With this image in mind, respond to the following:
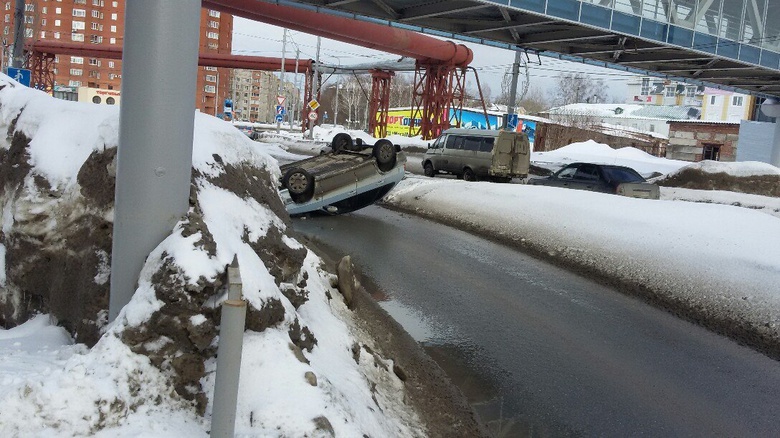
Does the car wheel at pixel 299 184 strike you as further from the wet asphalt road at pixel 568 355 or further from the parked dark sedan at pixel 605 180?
the parked dark sedan at pixel 605 180

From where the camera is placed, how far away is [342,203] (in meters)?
14.8

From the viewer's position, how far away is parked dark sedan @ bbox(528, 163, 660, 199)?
1914 centimetres

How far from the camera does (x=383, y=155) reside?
14477 mm

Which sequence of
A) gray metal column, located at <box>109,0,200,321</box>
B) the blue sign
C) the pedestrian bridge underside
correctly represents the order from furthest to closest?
the pedestrian bridge underside → the blue sign → gray metal column, located at <box>109,0,200,321</box>

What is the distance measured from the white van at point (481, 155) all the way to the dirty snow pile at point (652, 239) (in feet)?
18.8

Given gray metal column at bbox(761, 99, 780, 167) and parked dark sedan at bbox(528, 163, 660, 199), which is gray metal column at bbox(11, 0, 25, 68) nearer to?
parked dark sedan at bbox(528, 163, 660, 199)

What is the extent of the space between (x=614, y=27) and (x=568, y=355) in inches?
728

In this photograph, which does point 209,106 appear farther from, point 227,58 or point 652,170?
point 652,170

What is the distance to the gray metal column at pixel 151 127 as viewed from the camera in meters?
3.72

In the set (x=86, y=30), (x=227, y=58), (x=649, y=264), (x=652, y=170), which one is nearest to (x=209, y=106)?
(x=86, y=30)

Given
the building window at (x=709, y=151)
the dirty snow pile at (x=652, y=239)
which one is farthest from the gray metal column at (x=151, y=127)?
the building window at (x=709, y=151)

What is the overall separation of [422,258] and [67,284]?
7.53 metres

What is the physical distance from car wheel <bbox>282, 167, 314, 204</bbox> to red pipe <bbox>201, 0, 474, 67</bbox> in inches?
604

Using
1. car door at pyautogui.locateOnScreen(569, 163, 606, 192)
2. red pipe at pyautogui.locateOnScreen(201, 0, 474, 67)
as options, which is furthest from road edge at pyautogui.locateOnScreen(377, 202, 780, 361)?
red pipe at pyautogui.locateOnScreen(201, 0, 474, 67)
